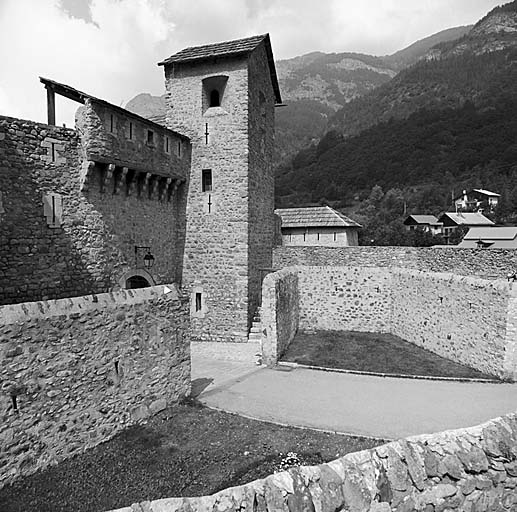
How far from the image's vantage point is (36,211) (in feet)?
36.9

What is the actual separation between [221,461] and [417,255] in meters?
12.8

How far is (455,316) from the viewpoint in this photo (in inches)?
527

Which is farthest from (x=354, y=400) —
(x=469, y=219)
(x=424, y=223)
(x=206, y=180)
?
(x=424, y=223)

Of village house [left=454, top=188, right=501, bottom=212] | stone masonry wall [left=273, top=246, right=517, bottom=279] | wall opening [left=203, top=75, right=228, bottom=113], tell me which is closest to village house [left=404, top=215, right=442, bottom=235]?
village house [left=454, top=188, right=501, bottom=212]

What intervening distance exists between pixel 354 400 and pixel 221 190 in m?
9.82

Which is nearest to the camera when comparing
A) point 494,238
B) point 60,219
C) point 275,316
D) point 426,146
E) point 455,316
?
point 60,219

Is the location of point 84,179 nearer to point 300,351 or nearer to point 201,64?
point 201,64

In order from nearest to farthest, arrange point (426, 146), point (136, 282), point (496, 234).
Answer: point (136, 282)
point (496, 234)
point (426, 146)

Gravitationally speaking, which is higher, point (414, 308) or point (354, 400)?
point (414, 308)

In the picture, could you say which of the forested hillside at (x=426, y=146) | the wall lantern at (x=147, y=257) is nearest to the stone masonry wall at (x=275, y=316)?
the wall lantern at (x=147, y=257)

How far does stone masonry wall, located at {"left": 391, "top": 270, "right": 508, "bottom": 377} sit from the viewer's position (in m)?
11.6

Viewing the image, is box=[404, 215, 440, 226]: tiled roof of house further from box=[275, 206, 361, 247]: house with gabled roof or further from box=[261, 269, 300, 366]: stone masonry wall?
box=[261, 269, 300, 366]: stone masonry wall

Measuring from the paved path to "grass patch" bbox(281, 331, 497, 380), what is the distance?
933mm

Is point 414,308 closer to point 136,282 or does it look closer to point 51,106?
point 136,282
